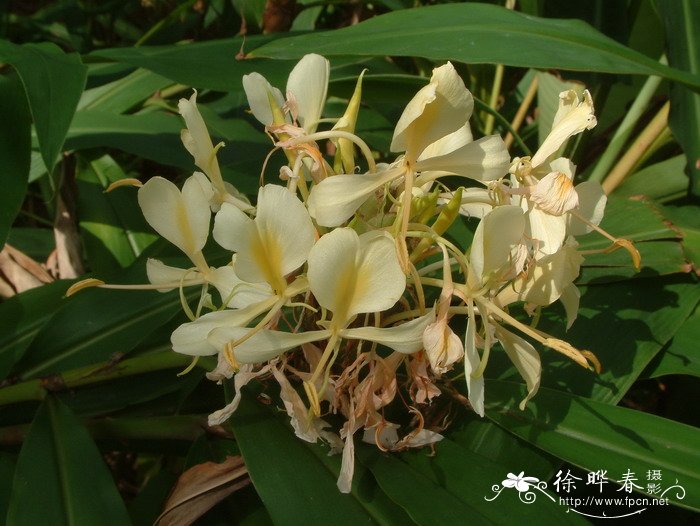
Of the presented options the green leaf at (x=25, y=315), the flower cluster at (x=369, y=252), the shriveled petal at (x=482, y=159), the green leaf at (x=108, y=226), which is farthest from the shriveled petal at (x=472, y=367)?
the green leaf at (x=108, y=226)

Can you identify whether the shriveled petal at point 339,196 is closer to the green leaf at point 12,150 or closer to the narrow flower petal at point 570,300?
the narrow flower petal at point 570,300

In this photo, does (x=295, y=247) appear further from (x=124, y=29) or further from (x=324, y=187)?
(x=124, y=29)

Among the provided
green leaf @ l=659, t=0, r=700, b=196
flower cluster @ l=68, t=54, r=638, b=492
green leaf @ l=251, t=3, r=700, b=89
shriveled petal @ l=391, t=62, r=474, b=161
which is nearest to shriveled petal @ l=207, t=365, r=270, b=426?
flower cluster @ l=68, t=54, r=638, b=492

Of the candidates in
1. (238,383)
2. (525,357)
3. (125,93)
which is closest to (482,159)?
(525,357)

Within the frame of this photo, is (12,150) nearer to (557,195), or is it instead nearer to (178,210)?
(178,210)

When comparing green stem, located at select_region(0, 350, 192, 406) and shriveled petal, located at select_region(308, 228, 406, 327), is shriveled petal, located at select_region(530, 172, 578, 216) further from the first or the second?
green stem, located at select_region(0, 350, 192, 406)
